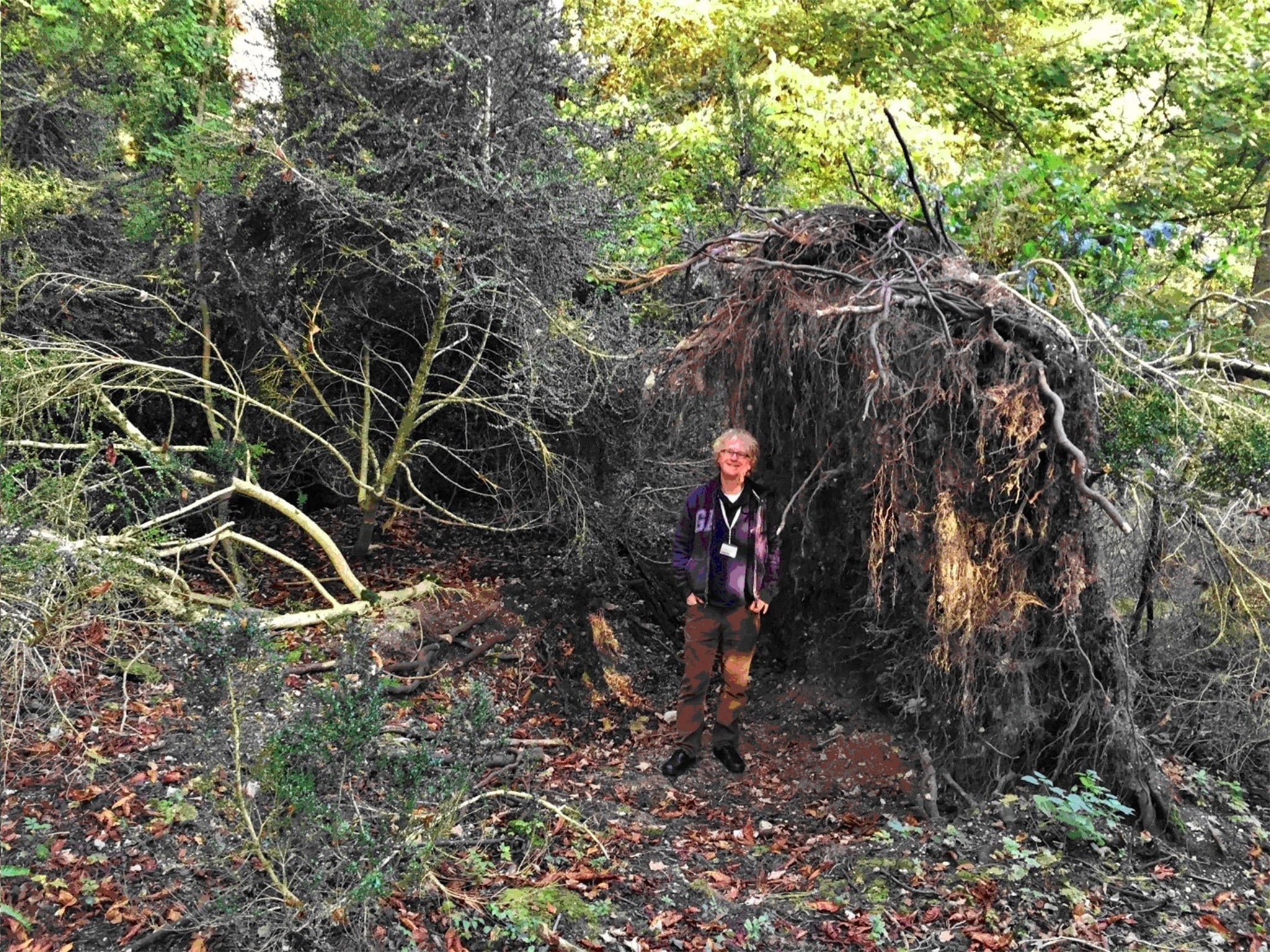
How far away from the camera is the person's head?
198 inches

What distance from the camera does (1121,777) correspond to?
4.62 m

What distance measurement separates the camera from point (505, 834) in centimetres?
442

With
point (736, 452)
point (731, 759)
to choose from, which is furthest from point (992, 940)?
point (736, 452)

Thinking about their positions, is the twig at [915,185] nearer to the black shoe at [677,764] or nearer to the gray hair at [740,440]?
the gray hair at [740,440]

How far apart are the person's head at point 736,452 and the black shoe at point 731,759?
160cm

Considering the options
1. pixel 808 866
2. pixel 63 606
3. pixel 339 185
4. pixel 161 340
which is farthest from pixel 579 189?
pixel 808 866

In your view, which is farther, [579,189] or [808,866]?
[579,189]

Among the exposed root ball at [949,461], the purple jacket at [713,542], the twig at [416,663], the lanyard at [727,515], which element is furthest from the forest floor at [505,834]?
the lanyard at [727,515]

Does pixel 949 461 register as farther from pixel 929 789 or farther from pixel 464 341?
pixel 464 341

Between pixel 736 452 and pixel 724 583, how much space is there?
725 mm

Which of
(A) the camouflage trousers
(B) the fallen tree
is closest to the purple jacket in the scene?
(A) the camouflage trousers

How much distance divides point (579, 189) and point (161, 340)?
361 centimetres

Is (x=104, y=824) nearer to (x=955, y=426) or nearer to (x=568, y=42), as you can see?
(x=955, y=426)

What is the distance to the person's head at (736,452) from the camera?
504cm
